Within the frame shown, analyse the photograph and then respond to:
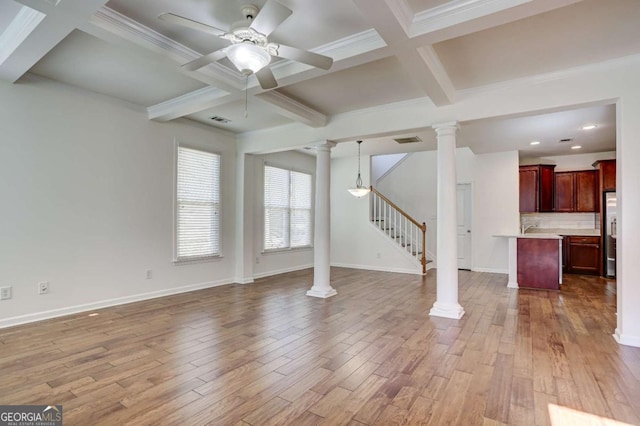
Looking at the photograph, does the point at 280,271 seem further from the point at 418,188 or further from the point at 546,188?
the point at 546,188

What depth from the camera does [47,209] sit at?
4.00m

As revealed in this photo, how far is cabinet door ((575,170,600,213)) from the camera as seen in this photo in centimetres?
731

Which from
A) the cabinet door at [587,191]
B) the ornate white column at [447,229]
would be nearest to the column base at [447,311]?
the ornate white column at [447,229]

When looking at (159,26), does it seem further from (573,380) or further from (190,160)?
(573,380)

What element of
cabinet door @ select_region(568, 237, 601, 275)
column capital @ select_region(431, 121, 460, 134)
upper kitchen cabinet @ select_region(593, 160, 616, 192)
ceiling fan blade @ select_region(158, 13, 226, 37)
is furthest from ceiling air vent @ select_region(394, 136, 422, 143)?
ceiling fan blade @ select_region(158, 13, 226, 37)

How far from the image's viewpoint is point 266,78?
2.90 metres

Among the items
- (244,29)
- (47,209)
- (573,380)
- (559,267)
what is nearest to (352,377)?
(573,380)

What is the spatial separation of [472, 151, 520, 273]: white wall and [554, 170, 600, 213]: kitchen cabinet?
1.12 m

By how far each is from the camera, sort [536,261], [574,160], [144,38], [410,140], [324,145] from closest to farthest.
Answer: [144,38] < [324,145] < [536,261] < [410,140] < [574,160]

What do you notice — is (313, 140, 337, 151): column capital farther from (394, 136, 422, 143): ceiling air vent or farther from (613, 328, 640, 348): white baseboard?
(613, 328, 640, 348): white baseboard

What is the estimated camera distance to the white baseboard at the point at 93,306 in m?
3.77

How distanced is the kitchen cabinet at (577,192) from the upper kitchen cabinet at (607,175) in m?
0.41

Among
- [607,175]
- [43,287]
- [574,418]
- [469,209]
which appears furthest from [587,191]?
[43,287]

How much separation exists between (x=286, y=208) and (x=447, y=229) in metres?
4.10
